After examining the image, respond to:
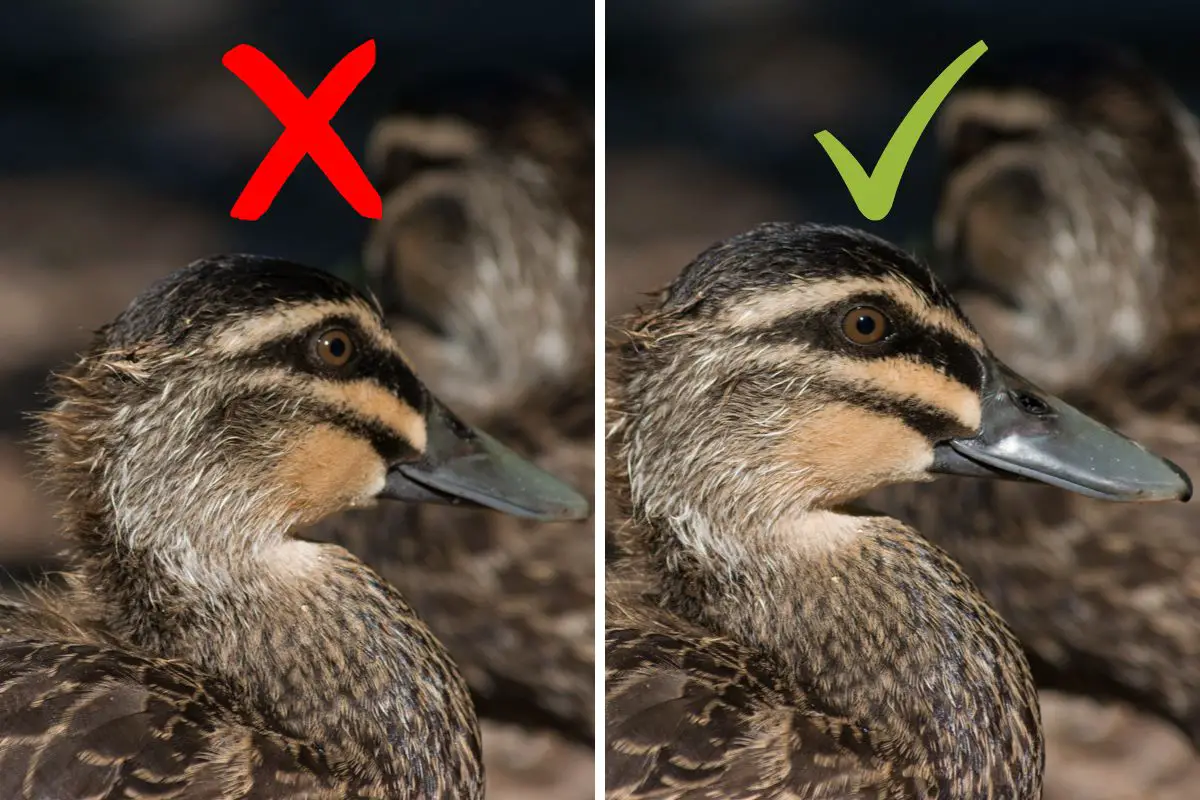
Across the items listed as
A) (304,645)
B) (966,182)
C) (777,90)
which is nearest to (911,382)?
(966,182)

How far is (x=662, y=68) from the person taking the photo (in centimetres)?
205

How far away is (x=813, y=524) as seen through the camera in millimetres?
1981

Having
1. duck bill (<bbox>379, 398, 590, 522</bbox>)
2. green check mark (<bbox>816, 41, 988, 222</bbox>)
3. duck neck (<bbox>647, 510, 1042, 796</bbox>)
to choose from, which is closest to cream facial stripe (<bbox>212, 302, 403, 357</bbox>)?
duck bill (<bbox>379, 398, 590, 522</bbox>)

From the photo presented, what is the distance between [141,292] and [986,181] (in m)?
1.02

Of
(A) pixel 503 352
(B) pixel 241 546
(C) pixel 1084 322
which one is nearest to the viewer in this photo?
(B) pixel 241 546

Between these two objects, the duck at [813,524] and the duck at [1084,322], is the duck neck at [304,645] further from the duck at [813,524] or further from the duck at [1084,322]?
the duck at [1084,322]

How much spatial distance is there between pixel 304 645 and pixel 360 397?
320mm

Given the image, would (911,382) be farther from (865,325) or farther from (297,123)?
(297,123)

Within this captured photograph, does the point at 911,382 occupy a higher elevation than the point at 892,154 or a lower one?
lower

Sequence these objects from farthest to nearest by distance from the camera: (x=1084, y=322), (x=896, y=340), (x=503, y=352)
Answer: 1. (x=503, y=352)
2. (x=1084, y=322)
3. (x=896, y=340)

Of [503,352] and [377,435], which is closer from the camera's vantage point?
[377,435]

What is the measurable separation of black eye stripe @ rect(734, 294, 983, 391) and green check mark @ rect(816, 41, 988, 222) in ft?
0.65

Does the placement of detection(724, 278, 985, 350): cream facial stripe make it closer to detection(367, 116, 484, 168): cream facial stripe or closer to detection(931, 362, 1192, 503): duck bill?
detection(931, 362, 1192, 503): duck bill

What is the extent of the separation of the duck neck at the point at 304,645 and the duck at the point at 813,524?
25 centimetres
